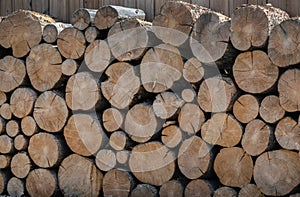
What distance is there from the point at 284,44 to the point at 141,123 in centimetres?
136

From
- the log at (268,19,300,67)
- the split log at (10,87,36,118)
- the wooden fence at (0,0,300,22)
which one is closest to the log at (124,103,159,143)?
the split log at (10,87,36,118)

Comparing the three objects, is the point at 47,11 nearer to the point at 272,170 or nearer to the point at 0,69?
the point at 0,69

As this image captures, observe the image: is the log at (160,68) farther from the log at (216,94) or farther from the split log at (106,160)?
the split log at (106,160)

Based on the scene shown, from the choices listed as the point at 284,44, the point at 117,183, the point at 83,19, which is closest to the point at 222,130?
the point at 284,44

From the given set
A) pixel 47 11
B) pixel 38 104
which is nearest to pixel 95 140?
pixel 38 104

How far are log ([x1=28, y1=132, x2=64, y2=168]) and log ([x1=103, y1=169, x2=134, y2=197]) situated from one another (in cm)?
51

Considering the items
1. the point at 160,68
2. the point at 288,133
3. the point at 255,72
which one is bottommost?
the point at 288,133

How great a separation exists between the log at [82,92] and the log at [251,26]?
131 cm

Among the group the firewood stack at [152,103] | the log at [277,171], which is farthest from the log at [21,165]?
the log at [277,171]

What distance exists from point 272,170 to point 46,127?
6.83 ft

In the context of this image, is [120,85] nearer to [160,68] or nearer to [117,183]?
[160,68]

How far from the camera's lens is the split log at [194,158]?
458cm

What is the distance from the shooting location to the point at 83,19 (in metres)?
4.96

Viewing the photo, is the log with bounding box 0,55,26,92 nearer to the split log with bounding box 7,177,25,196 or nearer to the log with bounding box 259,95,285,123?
the split log with bounding box 7,177,25,196
